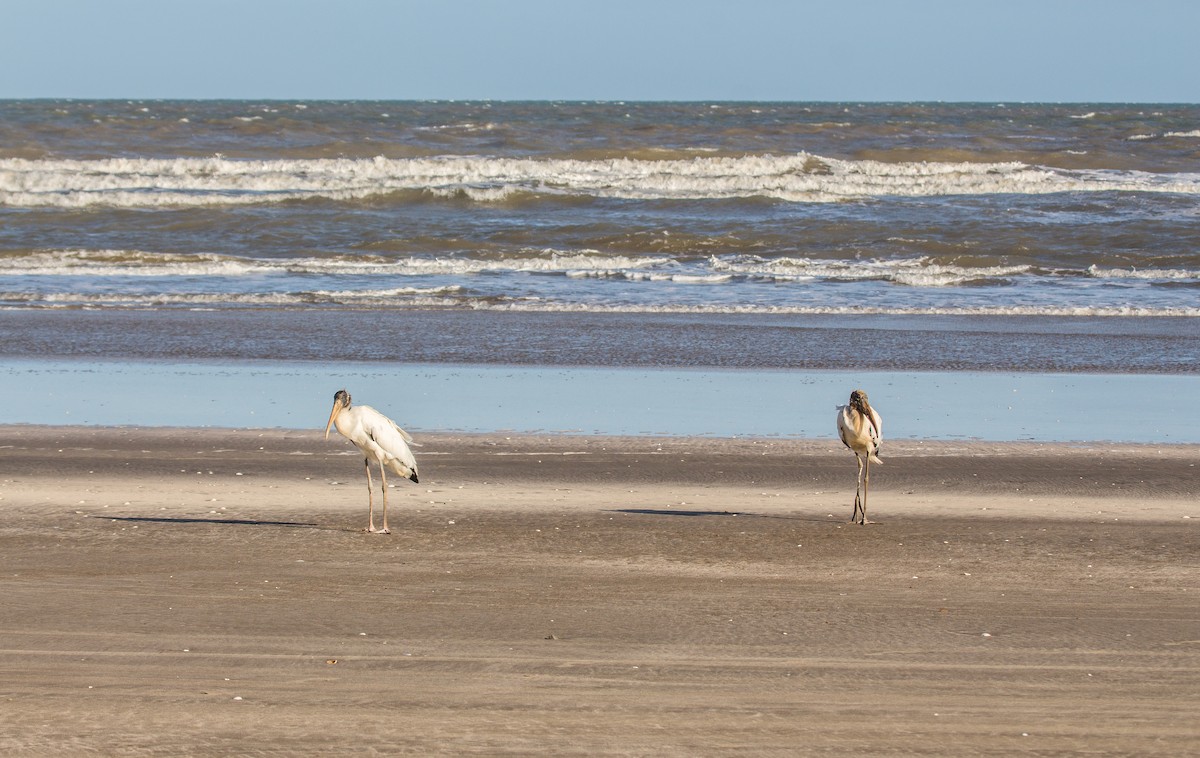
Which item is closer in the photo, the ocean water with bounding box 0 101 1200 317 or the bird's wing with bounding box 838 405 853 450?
the bird's wing with bounding box 838 405 853 450

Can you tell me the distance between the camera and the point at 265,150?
141 ft

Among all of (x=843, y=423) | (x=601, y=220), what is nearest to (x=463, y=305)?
(x=601, y=220)

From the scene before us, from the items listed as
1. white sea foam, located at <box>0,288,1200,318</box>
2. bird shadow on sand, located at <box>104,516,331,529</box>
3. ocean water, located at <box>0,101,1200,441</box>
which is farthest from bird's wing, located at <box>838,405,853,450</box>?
white sea foam, located at <box>0,288,1200,318</box>

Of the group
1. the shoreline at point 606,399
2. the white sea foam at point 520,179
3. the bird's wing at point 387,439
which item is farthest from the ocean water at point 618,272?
the bird's wing at point 387,439

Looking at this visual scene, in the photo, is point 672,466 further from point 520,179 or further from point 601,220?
point 520,179

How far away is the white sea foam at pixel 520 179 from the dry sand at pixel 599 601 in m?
22.4

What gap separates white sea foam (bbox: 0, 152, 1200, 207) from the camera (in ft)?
104

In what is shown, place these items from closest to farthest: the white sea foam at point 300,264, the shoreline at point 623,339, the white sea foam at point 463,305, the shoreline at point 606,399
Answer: the shoreline at point 606,399 < the shoreline at point 623,339 < the white sea foam at point 463,305 < the white sea foam at point 300,264

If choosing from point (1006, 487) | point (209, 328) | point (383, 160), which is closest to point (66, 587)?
point (1006, 487)

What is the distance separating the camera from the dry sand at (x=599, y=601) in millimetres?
4434

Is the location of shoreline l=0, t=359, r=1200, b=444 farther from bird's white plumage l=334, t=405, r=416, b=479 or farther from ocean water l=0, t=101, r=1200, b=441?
bird's white plumage l=334, t=405, r=416, b=479

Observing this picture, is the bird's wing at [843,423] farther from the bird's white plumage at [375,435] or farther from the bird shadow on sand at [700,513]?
the bird's white plumage at [375,435]

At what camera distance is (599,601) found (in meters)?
5.94

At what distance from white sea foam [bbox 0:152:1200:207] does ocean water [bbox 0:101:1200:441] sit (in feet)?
0.55
